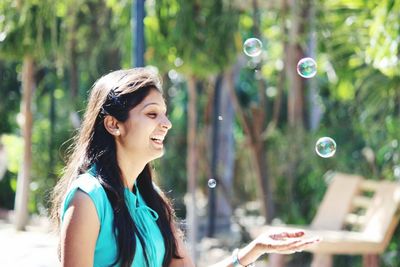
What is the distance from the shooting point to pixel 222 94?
36.0 feet

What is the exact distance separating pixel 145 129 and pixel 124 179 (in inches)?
6.0

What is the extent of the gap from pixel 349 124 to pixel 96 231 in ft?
25.7

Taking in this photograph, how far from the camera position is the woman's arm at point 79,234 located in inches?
82.3

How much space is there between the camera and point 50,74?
12.6 m

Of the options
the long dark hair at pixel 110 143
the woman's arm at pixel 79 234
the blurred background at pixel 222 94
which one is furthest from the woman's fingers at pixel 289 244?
the blurred background at pixel 222 94

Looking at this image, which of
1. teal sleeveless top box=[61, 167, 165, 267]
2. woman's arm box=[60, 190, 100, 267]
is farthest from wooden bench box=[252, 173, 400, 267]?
woman's arm box=[60, 190, 100, 267]

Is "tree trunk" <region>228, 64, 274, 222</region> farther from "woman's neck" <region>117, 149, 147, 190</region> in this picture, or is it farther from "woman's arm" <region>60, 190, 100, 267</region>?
"woman's arm" <region>60, 190, 100, 267</region>

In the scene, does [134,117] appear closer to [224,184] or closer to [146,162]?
[146,162]

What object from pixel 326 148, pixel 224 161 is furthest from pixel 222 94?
pixel 326 148

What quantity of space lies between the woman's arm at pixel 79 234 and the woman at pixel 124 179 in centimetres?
1

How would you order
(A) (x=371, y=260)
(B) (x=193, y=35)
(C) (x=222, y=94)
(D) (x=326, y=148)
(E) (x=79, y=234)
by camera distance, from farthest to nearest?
(C) (x=222, y=94) → (B) (x=193, y=35) → (A) (x=371, y=260) → (D) (x=326, y=148) → (E) (x=79, y=234)

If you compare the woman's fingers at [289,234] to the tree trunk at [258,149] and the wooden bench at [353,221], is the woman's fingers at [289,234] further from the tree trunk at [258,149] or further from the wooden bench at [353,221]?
the tree trunk at [258,149]

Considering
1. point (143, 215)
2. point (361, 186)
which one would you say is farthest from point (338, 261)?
point (143, 215)

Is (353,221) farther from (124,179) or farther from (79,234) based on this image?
(79,234)
